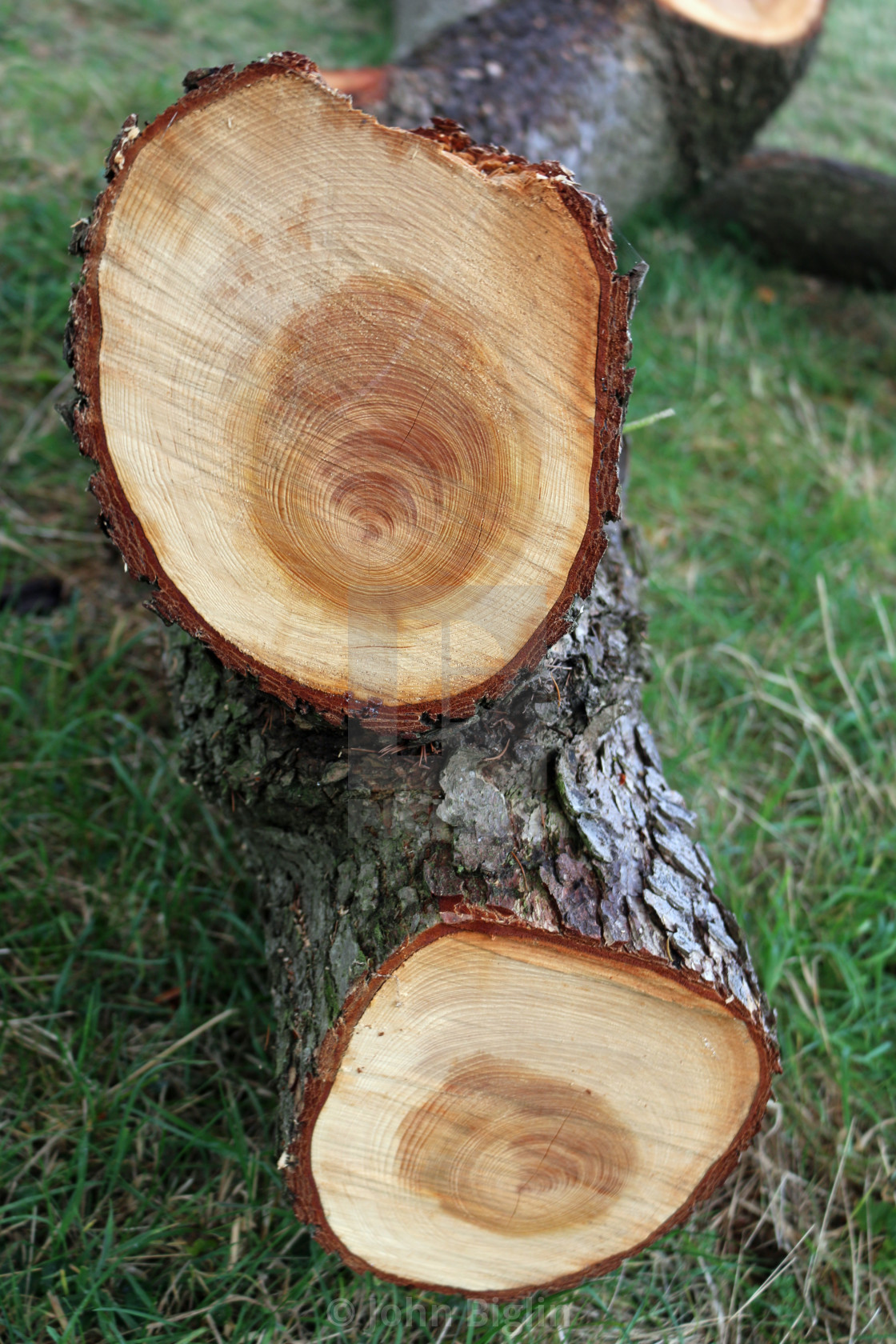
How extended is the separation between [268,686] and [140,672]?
3.38ft

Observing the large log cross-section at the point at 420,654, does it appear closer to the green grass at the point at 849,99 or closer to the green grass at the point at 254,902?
the green grass at the point at 254,902

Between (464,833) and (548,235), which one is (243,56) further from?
(464,833)

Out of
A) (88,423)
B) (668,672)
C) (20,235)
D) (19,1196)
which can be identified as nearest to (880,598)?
(668,672)

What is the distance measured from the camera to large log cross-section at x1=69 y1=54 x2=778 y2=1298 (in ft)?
3.12

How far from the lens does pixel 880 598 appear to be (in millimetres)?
2346

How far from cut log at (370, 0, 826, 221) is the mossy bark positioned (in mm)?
1476

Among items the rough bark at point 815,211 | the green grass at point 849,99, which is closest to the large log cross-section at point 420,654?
the rough bark at point 815,211

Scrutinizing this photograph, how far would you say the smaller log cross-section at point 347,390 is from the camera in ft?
3.08

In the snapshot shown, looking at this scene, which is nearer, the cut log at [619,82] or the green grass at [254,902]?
the green grass at [254,902]
